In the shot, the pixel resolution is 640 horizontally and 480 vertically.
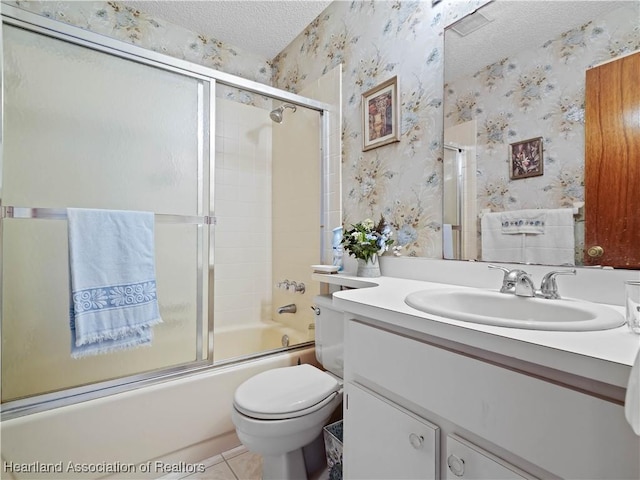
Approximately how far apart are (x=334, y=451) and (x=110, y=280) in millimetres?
Answer: 1087

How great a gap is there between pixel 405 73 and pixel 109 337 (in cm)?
167

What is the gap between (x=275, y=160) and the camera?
252 centimetres

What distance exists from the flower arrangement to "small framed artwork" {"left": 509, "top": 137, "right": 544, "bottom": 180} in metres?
0.54

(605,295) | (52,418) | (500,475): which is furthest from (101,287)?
(605,295)

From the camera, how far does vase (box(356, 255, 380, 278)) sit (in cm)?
142

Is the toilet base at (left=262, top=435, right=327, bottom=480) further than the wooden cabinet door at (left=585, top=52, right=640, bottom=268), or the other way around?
the toilet base at (left=262, top=435, right=327, bottom=480)

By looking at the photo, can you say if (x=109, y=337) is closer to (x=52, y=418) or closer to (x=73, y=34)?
(x=52, y=418)

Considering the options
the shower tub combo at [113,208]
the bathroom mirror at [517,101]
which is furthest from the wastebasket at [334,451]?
the bathroom mirror at [517,101]

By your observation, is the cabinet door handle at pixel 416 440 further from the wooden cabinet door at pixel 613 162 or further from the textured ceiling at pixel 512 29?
the textured ceiling at pixel 512 29

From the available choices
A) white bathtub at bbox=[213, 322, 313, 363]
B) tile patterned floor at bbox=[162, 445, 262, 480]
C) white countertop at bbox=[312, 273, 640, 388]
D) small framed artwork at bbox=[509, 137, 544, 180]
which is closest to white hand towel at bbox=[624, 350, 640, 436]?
white countertop at bbox=[312, 273, 640, 388]

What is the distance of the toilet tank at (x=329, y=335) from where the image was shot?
1407mm

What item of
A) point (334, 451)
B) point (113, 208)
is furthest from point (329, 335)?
point (113, 208)

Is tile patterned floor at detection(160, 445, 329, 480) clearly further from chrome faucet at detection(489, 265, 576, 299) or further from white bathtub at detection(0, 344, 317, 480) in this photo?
chrome faucet at detection(489, 265, 576, 299)

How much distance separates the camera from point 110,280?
1239mm
